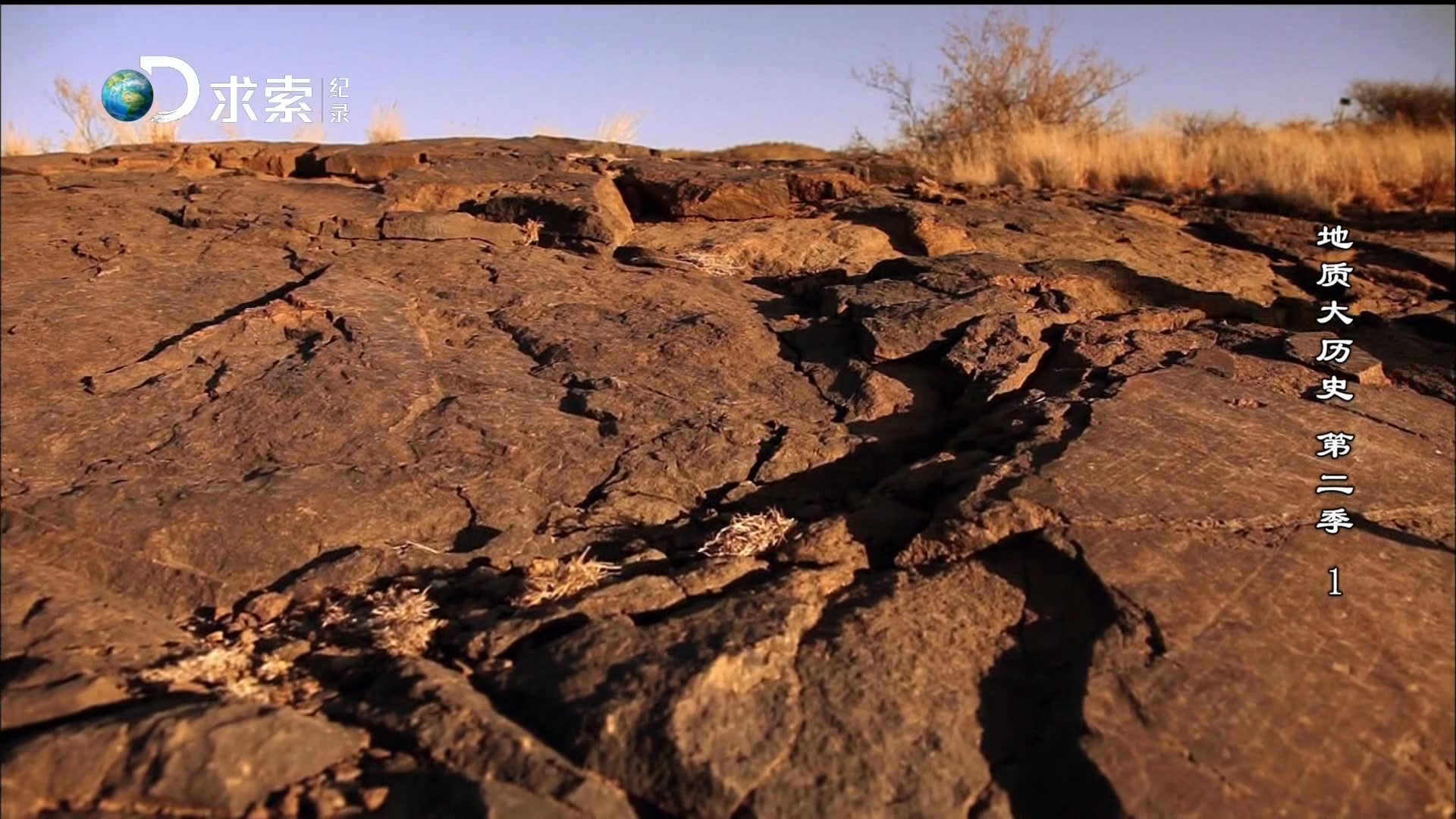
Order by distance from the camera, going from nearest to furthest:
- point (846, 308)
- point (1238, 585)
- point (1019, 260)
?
point (1238, 585) → point (846, 308) → point (1019, 260)

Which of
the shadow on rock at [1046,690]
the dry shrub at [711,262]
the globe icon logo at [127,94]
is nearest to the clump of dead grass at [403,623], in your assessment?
the shadow on rock at [1046,690]

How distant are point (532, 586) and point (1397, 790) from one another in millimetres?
1784

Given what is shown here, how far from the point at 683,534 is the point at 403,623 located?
30.4 inches

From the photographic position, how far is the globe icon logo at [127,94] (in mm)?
5477

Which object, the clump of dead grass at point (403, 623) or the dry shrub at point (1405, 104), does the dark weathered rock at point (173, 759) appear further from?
the dry shrub at point (1405, 104)

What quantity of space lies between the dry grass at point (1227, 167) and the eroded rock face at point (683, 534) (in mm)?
3590

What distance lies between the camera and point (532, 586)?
254 centimetres

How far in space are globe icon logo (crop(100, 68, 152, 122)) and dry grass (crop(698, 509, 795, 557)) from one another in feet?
14.4

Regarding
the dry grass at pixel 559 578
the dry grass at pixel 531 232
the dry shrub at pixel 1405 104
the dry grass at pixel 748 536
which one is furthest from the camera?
A: the dry shrub at pixel 1405 104

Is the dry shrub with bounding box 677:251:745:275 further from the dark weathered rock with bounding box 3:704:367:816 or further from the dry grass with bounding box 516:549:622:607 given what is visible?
the dark weathered rock with bounding box 3:704:367:816

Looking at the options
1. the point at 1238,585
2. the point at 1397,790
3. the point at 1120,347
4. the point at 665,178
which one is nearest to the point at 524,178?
the point at 665,178

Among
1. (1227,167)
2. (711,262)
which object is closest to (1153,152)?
(1227,167)

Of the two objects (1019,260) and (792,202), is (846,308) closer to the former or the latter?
(1019,260)

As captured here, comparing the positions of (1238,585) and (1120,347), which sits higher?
(1120,347)
